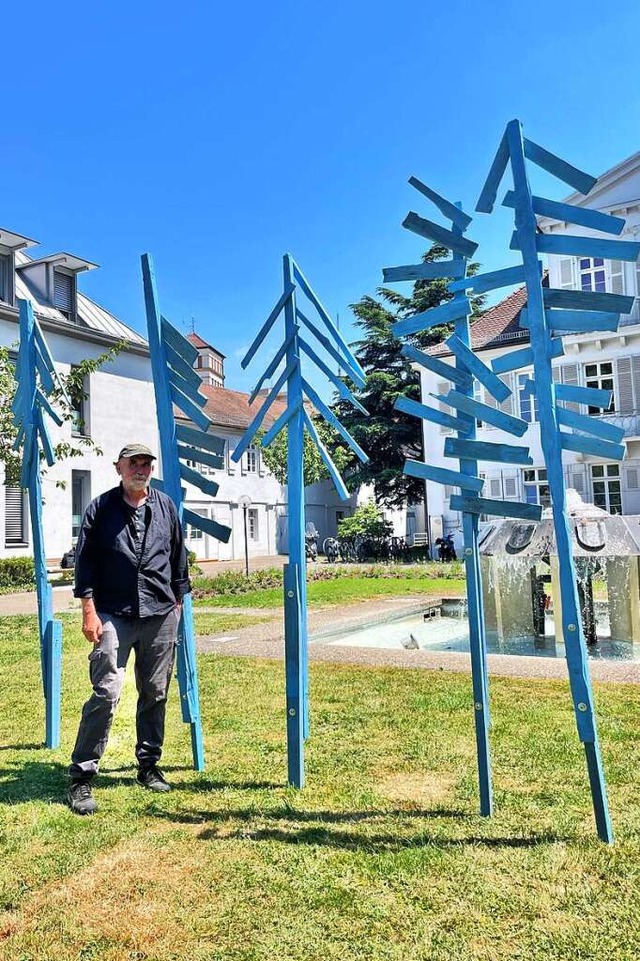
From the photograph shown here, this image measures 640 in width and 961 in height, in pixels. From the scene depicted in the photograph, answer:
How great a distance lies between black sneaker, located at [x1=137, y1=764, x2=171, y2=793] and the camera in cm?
396

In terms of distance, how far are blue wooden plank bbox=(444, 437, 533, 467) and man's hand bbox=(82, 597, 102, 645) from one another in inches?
75.7

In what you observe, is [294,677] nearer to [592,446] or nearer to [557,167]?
[592,446]

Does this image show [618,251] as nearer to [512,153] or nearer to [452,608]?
[512,153]

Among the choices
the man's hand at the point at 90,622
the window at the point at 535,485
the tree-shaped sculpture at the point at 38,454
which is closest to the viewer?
the man's hand at the point at 90,622

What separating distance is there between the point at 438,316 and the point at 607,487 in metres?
23.5

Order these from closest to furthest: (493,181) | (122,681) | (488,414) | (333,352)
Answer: (488,414), (493,181), (122,681), (333,352)

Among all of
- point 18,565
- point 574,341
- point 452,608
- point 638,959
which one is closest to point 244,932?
point 638,959

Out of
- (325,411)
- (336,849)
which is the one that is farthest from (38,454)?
(336,849)

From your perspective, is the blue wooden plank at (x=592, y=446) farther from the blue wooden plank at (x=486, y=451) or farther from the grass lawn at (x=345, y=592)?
the grass lawn at (x=345, y=592)

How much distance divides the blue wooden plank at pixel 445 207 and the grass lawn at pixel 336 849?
9.35 feet

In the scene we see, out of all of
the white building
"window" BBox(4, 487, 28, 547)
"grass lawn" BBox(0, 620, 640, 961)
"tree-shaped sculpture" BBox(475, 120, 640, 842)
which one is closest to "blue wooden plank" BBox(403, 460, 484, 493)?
"tree-shaped sculpture" BBox(475, 120, 640, 842)

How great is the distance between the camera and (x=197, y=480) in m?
4.45

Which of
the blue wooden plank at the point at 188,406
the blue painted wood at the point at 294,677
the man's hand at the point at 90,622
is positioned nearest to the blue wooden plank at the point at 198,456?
the blue wooden plank at the point at 188,406

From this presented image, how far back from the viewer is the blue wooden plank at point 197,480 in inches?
172
